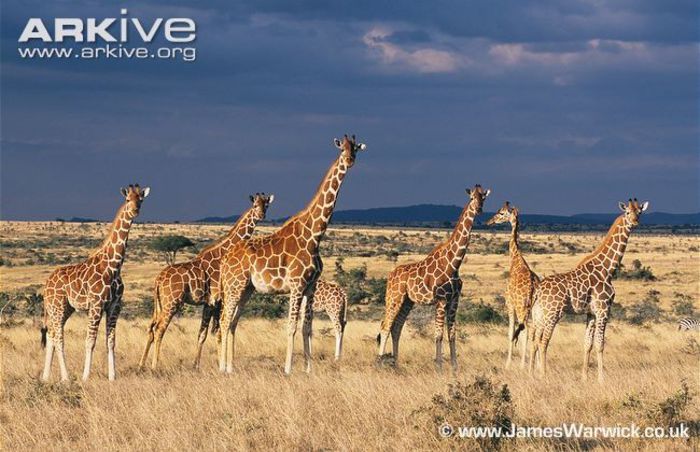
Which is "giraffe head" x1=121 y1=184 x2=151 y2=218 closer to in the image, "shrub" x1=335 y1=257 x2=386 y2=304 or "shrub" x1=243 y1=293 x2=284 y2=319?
"shrub" x1=243 y1=293 x2=284 y2=319

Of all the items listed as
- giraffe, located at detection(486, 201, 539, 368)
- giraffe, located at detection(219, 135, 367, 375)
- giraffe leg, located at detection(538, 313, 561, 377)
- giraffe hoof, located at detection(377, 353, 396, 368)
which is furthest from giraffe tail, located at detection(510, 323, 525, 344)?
giraffe, located at detection(219, 135, 367, 375)

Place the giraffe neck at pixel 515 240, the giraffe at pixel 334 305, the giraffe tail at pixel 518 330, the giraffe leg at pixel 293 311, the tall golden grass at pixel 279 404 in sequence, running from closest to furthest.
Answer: the tall golden grass at pixel 279 404 < the giraffe leg at pixel 293 311 < the giraffe tail at pixel 518 330 < the giraffe neck at pixel 515 240 < the giraffe at pixel 334 305

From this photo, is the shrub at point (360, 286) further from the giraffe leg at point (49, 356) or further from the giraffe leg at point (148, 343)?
the giraffe leg at point (49, 356)

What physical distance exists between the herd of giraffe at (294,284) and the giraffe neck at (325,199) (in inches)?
0.7

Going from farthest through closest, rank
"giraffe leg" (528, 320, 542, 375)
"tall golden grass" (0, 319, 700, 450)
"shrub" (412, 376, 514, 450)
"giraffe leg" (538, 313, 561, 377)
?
1. "giraffe leg" (528, 320, 542, 375)
2. "giraffe leg" (538, 313, 561, 377)
3. "shrub" (412, 376, 514, 450)
4. "tall golden grass" (0, 319, 700, 450)

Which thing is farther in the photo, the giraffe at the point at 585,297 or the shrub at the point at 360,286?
the shrub at the point at 360,286

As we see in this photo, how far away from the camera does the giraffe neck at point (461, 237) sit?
18859 millimetres

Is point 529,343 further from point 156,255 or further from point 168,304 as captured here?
point 156,255

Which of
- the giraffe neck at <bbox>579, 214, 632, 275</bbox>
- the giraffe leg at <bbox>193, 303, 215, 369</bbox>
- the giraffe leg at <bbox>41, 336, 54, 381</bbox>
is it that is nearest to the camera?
the giraffe leg at <bbox>41, 336, 54, 381</bbox>

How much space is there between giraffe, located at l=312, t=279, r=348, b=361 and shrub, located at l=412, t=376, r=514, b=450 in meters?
8.75

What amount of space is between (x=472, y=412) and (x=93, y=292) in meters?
7.16

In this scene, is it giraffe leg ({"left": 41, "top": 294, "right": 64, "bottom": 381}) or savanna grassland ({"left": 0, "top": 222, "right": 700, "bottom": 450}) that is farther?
giraffe leg ({"left": 41, "top": 294, "right": 64, "bottom": 381})

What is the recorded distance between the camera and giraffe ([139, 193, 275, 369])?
18609mm

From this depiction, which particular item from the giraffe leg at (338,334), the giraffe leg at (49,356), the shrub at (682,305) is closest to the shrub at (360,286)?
the shrub at (682,305)
